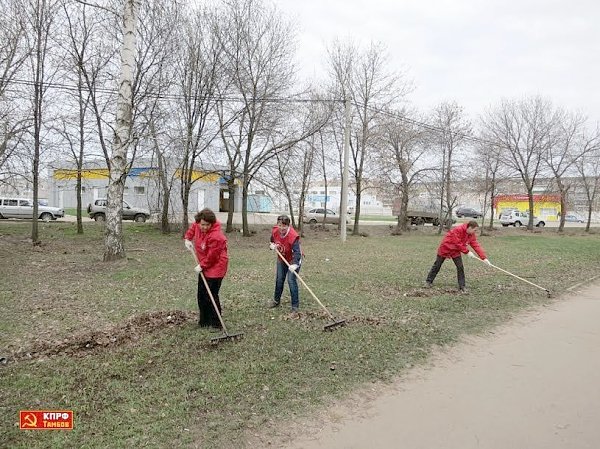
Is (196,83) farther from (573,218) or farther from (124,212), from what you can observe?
(573,218)

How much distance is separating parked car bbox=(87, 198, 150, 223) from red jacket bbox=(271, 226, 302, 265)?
21181mm

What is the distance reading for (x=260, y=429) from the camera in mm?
3234

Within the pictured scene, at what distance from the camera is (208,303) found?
18.2 ft

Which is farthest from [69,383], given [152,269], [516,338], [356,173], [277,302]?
[356,173]

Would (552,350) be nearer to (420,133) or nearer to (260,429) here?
(260,429)

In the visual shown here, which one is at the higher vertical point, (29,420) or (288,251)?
(288,251)

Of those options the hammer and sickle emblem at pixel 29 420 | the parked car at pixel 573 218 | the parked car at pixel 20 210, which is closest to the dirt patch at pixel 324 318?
the hammer and sickle emblem at pixel 29 420

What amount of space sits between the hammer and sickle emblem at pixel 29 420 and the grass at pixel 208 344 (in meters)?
0.09

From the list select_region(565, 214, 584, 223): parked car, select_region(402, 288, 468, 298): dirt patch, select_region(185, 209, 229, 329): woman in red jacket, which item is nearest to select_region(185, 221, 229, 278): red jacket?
select_region(185, 209, 229, 329): woman in red jacket

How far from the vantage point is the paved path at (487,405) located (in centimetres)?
313

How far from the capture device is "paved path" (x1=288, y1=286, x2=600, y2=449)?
123 inches

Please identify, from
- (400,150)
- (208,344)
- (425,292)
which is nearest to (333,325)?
(208,344)

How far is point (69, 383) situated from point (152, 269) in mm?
6886

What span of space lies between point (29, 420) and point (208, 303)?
2.48 m
